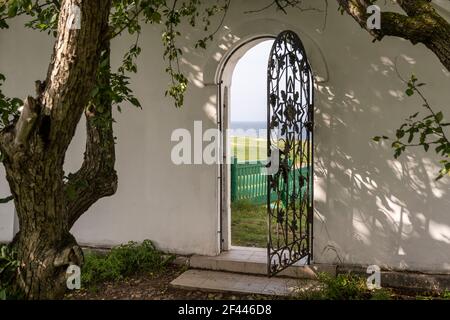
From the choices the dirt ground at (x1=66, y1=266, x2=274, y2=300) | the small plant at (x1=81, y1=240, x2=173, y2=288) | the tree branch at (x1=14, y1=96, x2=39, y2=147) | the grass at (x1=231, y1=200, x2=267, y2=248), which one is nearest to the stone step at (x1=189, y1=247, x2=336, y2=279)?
the dirt ground at (x1=66, y1=266, x2=274, y2=300)

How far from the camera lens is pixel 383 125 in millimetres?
5227

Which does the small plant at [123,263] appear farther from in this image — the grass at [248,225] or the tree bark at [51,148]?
the tree bark at [51,148]

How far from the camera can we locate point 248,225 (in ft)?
28.2

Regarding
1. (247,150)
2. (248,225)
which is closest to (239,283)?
(248,225)

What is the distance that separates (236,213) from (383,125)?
205 inches

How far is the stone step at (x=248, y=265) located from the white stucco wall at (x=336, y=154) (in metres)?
0.17

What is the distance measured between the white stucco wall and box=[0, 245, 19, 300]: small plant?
3461 mm

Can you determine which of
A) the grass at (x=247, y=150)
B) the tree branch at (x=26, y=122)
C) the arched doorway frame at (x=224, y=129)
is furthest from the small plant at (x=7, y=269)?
the grass at (x=247, y=150)

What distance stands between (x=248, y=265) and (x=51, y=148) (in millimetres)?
3727

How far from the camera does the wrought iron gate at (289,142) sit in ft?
15.3

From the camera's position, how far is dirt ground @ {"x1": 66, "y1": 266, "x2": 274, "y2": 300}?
5035 mm
